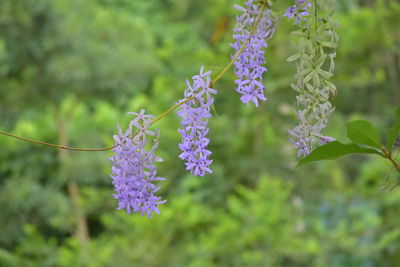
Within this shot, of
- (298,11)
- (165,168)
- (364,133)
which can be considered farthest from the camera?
(165,168)

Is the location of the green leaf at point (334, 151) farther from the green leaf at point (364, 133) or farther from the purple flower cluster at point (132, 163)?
the purple flower cluster at point (132, 163)

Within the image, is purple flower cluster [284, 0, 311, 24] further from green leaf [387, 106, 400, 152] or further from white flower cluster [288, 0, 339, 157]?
green leaf [387, 106, 400, 152]

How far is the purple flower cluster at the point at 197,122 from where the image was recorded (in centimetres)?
58

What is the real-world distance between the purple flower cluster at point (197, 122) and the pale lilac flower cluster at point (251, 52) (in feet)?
0.14

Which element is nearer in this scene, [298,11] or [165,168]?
[298,11]

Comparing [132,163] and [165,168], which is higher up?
[165,168]

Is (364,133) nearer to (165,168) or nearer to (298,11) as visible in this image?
(298,11)

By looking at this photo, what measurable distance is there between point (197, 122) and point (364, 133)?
16 centimetres

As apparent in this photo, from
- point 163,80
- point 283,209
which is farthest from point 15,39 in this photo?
point 283,209

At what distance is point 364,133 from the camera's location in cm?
52

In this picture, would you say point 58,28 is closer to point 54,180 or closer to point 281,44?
point 54,180

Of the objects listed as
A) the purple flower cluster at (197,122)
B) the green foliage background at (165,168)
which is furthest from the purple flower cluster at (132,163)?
the green foliage background at (165,168)

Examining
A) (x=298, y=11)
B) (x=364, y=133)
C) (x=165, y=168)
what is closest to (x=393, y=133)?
(x=364, y=133)

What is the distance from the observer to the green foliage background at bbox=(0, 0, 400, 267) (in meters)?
2.61
